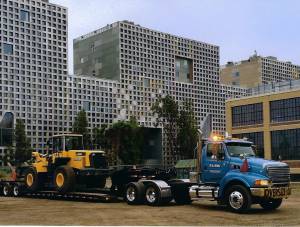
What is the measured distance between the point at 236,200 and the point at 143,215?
3606mm

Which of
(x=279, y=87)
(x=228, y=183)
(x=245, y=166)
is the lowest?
(x=228, y=183)

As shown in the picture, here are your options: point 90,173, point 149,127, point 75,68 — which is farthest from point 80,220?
point 75,68

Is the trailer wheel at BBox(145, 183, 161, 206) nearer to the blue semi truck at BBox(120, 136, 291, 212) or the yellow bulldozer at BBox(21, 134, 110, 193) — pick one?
the blue semi truck at BBox(120, 136, 291, 212)

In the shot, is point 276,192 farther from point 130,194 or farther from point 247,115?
point 247,115

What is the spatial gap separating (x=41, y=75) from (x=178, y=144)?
89.6 feet

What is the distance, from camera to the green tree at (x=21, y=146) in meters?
75.7

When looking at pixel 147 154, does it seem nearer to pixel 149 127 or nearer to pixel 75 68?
pixel 149 127

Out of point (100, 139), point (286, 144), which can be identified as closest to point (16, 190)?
point (286, 144)

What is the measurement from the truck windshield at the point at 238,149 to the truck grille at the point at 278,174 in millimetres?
1631

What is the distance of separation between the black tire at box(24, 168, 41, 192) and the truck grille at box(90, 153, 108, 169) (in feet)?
13.3

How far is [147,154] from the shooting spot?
353 ft

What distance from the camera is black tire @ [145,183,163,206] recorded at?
22.9 meters

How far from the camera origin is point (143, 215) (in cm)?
1914

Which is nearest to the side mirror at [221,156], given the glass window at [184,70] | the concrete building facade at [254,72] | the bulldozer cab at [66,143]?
the bulldozer cab at [66,143]
